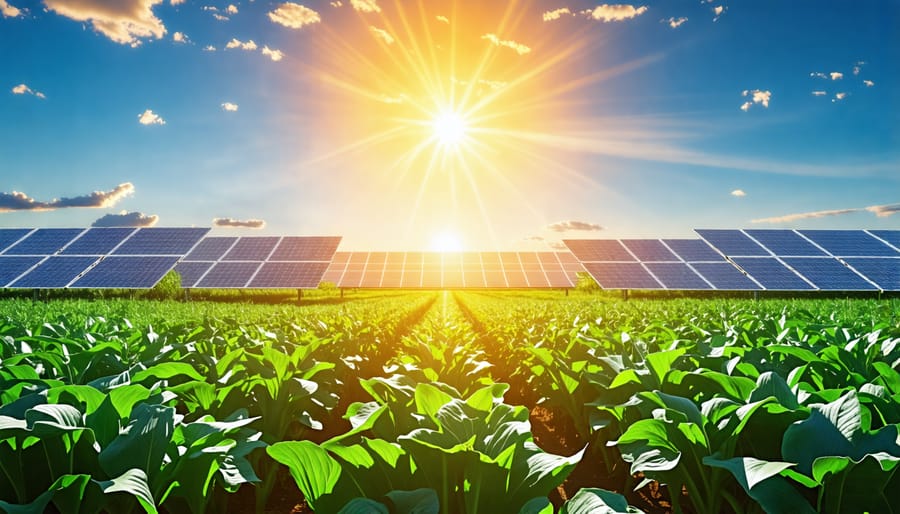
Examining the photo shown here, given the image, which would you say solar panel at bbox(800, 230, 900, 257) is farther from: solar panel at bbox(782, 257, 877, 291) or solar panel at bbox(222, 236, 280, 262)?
solar panel at bbox(222, 236, 280, 262)

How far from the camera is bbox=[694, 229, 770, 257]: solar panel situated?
106 ft

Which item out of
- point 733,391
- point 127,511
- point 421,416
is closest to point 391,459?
point 421,416

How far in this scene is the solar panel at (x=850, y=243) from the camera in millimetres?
32156

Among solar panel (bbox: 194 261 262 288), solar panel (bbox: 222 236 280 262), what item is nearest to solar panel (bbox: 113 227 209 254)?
solar panel (bbox: 194 261 262 288)

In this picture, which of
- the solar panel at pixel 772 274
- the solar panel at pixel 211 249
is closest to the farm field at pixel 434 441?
the solar panel at pixel 772 274

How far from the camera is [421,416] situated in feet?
8.21

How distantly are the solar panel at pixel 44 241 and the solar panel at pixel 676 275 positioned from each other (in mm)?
33855

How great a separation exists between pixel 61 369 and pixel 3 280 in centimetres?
2818

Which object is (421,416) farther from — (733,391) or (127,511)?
(733,391)

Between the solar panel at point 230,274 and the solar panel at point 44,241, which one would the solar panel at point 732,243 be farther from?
the solar panel at point 44,241

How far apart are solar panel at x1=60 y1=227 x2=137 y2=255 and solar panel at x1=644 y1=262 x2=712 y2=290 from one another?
3111cm

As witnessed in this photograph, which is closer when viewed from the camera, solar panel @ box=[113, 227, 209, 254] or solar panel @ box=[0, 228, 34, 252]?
solar panel @ box=[113, 227, 209, 254]

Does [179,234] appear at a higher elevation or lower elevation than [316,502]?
higher

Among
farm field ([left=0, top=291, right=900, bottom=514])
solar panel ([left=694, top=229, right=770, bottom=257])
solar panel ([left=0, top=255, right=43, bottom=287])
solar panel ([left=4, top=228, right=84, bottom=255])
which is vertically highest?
solar panel ([left=694, top=229, right=770, bottom=257])
